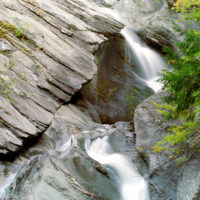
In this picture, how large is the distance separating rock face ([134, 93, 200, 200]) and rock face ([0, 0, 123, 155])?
259 cm

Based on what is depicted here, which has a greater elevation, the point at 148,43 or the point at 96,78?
the point at 148,43

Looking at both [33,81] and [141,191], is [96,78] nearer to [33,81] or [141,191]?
[33,81]

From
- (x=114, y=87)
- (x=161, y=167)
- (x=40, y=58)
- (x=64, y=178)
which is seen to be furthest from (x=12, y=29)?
(x=161, y=167)

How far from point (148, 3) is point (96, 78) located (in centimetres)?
781

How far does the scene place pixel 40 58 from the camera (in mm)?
7938

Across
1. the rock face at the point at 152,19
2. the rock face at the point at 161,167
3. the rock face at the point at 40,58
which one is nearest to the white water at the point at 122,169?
the rock face at the point at 161,167

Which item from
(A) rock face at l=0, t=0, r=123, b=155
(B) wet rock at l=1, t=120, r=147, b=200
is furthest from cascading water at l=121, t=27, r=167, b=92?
(B) wet rock at l=1, t=120, r=147, b=200

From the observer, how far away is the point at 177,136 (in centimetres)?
453

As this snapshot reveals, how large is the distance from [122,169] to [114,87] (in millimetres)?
5036

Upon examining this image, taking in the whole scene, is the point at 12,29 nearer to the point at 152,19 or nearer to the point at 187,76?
the point at 187,76

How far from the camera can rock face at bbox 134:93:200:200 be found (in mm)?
4516

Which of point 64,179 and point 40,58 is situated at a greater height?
point 40,58

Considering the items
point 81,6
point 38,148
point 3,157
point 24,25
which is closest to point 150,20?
point 81,6

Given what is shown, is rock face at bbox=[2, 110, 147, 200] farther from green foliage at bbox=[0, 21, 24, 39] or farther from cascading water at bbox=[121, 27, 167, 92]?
cascading water at bbox=[121, 27, 167, 92]
